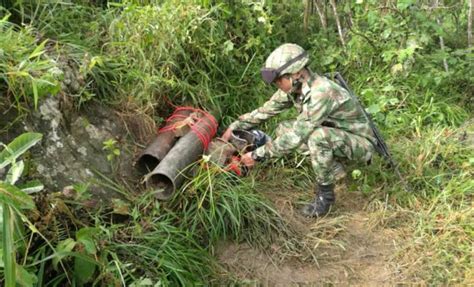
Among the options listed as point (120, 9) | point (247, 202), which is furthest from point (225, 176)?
point (120, 9)

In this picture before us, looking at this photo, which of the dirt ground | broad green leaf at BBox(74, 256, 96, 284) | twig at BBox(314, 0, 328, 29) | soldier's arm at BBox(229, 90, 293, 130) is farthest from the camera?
twig at BBox(314, 0, 328, 29)

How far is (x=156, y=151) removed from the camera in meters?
3.65

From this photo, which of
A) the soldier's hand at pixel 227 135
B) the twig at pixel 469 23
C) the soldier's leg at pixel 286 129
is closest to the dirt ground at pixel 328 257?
the soldier's leg at pixel 286 129

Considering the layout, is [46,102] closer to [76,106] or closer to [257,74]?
[76,106]

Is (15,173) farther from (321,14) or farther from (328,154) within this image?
(321,14)

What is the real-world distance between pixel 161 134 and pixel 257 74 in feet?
4.13

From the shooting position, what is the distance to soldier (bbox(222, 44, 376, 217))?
3654 mm

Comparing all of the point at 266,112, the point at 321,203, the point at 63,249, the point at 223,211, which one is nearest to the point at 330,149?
the point at 321,203

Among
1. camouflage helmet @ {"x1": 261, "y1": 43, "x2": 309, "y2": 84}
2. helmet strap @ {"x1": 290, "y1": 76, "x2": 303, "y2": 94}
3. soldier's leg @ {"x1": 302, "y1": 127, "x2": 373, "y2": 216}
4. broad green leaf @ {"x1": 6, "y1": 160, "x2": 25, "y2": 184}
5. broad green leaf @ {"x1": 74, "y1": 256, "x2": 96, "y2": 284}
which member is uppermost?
broad green leaf @ {"x1": 6, "y1": 160, "x2": 25, "y2": 184}

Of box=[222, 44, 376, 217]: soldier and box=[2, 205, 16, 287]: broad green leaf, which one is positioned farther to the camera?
box=[222, 44, 376, 217]: soldier

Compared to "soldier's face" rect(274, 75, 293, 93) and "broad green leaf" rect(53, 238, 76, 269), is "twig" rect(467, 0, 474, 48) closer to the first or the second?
Answer: "soldier's face" rect(274, 75, 293, 93)

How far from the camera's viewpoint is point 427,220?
3.66 metres

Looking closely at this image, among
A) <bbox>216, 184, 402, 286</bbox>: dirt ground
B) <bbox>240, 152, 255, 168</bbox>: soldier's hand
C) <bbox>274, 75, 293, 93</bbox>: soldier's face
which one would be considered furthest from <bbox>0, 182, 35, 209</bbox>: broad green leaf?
<bbox>274, 75, 293, 93</bbox>: soldier's face

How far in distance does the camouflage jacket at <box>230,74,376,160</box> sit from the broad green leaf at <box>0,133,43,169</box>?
1.88 m
